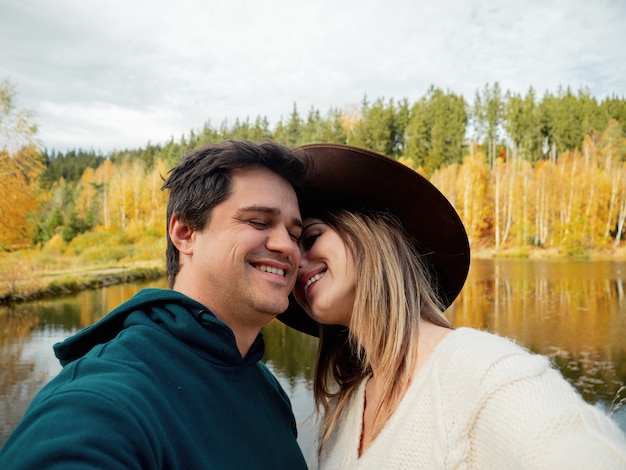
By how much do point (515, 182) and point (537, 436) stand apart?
41.9 metres

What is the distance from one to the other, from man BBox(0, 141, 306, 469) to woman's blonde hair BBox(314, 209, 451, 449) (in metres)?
0.25

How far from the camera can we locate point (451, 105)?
48.8 meters

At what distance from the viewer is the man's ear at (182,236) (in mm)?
1685

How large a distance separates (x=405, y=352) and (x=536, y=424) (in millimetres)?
641

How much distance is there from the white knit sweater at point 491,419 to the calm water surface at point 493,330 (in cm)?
300

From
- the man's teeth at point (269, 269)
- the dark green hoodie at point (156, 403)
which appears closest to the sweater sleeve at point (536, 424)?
the dark green hoodie at point (156, 403)

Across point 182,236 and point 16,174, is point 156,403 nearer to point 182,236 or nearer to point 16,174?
→ point 182,236

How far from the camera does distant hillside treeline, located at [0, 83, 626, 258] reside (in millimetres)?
36281

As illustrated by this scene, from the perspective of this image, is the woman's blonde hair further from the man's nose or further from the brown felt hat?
the man's nose

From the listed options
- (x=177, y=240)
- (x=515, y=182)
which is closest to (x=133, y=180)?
(x=515, y=182)

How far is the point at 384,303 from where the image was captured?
1784 mm

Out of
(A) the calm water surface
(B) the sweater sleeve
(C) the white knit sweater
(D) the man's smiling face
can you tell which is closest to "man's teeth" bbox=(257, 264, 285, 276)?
(D) the man's smiling face

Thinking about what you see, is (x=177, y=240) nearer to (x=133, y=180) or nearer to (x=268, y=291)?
(x=268, y=291)

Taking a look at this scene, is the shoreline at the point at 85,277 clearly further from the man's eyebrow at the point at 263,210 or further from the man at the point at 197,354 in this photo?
the man's eyebrow at the point at 263,210
